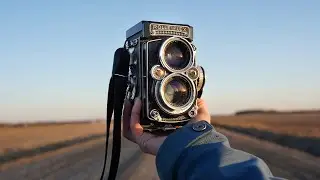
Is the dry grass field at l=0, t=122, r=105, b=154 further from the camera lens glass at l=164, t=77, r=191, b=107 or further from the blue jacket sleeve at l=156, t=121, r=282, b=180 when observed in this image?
the blue jacket sleeve at l=156, t=121, r=282, b=180

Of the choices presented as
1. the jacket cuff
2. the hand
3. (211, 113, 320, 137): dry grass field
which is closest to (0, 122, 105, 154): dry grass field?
(211, 113, 320, 137): dry grass field

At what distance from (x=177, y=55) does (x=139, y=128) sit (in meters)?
0.34

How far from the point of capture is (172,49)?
6.95 ft

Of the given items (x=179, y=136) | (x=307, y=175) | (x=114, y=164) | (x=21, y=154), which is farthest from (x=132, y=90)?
(x=21, y=154)

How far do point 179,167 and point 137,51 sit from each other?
86cm

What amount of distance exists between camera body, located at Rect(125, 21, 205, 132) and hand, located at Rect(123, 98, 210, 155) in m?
0.03

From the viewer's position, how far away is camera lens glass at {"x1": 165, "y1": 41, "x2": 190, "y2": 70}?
2105 mm

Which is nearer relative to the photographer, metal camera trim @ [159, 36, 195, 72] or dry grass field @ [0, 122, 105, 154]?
metal camera trim @ [159, 36, 195, 72]

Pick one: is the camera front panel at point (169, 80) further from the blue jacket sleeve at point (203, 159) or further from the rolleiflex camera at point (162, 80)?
the blue jacket sleeve at point (203, 159)

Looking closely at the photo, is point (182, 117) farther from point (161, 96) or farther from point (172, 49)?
point (172, 49)

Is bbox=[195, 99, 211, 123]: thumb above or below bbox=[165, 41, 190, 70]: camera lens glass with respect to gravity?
below

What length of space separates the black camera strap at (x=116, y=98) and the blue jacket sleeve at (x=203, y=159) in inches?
27.8

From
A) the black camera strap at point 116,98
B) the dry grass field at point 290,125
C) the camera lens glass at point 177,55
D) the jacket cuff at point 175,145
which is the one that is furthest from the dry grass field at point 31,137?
the jacket cuff at point 175,145

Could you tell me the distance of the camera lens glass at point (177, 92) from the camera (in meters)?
2.10
